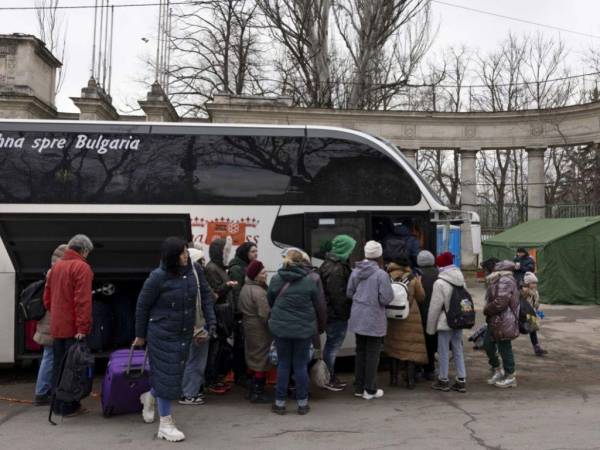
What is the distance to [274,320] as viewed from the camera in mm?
5824

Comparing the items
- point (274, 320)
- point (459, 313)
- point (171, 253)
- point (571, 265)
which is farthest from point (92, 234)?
point (571, 265)

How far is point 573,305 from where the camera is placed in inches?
675

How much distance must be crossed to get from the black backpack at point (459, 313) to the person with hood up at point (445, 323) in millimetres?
52

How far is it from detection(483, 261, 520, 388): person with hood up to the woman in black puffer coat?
4.04 meters

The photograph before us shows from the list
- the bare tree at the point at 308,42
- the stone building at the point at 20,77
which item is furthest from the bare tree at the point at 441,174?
the stone building at the point at 20,77

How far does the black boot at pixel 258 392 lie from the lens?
637 centimetres

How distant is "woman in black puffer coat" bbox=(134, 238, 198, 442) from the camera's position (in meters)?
4.92

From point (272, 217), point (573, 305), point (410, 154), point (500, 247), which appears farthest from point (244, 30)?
point (272, 217)

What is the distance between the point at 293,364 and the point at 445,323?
2.09 m

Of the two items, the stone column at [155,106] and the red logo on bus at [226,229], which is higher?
the stone column at [155,106]

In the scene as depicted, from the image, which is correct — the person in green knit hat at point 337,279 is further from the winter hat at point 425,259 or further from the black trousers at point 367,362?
the winter hat at point 425,259

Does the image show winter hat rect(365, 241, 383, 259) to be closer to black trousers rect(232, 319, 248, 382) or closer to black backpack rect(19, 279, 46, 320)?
black trousers rect(232, 319, 248, 382)

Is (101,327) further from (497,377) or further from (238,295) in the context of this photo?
(497,377)

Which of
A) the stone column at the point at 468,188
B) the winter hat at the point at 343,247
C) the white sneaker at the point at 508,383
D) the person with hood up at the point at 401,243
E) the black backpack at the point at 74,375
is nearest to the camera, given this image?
the black backpack at the point at 74,375
